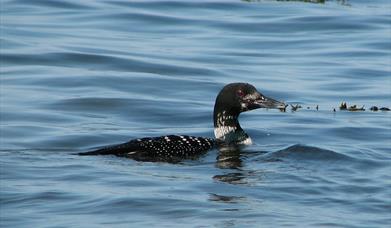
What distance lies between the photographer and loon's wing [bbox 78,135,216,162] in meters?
13.6

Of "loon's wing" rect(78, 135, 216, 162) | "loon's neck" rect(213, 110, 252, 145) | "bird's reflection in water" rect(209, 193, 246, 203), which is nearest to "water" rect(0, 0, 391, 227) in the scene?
"bird's reflection in water" rect(209, 193, 246, 203)

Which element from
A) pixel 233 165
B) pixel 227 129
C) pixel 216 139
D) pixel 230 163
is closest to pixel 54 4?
pixel 227 129

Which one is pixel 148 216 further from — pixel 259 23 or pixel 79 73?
pixel 259 23

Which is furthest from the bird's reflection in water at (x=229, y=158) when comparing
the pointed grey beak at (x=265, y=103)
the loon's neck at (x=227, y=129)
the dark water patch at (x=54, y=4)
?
the dark water patch at (x=54, y=4)

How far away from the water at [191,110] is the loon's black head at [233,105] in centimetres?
42

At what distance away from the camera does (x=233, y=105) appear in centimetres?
1491

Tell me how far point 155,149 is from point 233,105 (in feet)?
5.17

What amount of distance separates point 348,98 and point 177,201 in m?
7.05

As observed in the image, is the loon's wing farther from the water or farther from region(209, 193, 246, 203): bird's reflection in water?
region(209, 193, 246, 203): bird's reflection in water

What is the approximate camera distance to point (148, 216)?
442 inches

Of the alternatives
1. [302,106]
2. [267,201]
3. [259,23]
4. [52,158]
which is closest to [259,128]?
[302,106]

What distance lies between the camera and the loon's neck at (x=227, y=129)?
15.0 metres

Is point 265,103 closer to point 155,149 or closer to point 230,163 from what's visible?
point 230,163

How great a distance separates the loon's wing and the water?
0.15 metres
